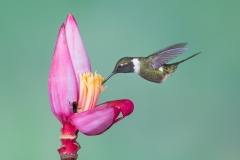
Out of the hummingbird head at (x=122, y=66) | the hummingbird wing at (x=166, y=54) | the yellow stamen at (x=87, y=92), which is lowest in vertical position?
the yellow stamen at (x=87, y=92)

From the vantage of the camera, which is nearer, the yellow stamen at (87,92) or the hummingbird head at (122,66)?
the yellow stamen at (87,92)

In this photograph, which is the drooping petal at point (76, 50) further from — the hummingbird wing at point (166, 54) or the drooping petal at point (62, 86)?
the hummingbird wing at point (166, 54)

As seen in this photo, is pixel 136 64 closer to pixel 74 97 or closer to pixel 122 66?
pixel 122 66

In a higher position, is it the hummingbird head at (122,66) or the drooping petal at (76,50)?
the hummingbird head at (122,66)

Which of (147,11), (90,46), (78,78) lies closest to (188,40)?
(147,11)

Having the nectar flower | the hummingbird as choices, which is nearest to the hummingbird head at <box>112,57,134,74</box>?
the hummingbird

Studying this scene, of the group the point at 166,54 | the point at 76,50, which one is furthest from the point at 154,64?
the point at 76,50

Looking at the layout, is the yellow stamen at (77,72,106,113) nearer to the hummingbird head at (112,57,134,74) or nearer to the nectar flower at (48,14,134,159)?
the nectar flower at (48,14,134,159)

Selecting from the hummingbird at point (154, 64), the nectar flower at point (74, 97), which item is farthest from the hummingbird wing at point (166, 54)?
the nectar flower at point (74, 97)
